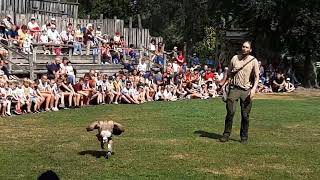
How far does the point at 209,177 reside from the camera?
347 inches

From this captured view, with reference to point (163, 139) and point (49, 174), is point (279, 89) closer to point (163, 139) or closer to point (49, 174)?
point (163, 139)

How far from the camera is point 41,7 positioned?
1262 inches

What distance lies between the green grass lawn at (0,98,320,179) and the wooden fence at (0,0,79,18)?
14.3 m

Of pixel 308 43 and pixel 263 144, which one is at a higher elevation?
pixel 308 43

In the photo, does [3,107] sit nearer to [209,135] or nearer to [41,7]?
[209,135]

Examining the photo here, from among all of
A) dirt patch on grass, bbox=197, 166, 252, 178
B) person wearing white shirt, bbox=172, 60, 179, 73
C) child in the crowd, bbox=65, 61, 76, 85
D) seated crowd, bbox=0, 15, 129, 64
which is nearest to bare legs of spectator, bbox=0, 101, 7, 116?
child in the crowd, bbox=65, 61, 76, 85

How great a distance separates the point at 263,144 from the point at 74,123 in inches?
210

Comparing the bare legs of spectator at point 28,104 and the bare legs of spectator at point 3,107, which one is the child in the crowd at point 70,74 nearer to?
the bare legs of spectator at point 28,104

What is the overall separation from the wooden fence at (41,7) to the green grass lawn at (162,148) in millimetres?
14349

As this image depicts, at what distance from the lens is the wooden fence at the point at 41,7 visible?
30.1 m

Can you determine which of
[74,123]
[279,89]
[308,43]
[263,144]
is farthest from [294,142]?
[308,43]

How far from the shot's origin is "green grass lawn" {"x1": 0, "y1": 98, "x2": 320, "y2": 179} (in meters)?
9.13

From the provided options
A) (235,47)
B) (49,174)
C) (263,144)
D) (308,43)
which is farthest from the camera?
(235,47)

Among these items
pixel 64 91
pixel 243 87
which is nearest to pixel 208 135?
pixel 243 87
